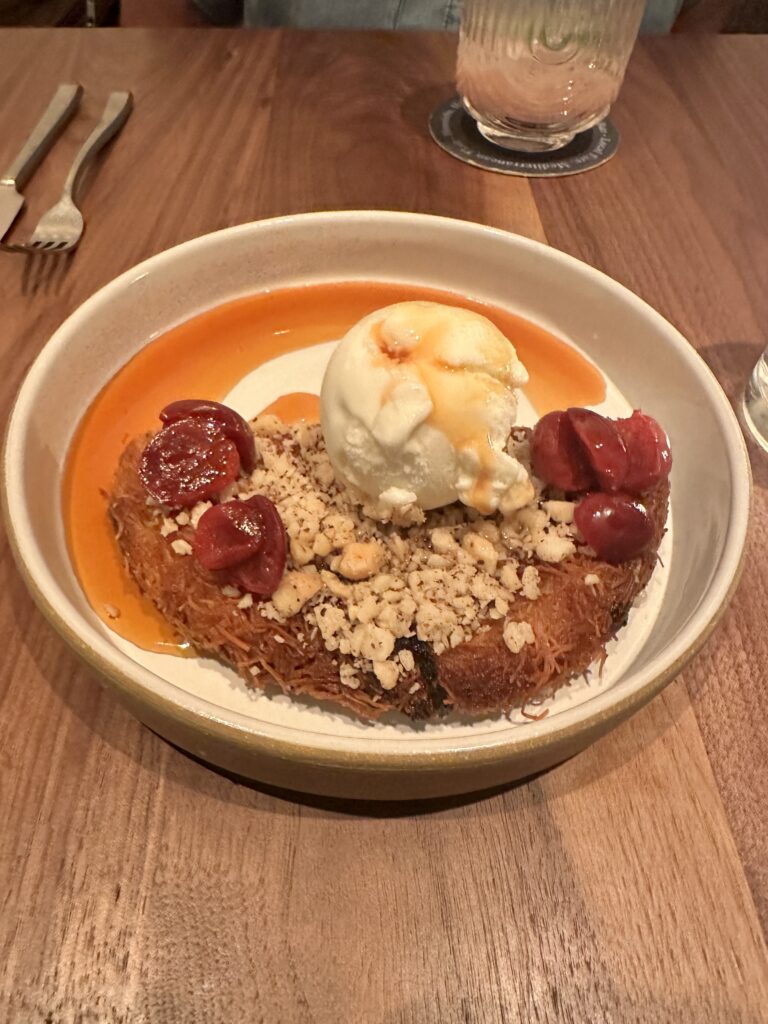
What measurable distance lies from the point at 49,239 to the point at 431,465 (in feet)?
3.60

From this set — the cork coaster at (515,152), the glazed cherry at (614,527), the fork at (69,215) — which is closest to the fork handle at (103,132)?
the fork at (69,215)

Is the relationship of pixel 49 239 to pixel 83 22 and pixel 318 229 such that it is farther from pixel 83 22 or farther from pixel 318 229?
pixel 83 22

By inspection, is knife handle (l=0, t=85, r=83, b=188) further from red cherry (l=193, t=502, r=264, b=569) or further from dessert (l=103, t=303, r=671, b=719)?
red cherry (l=193, t=502, r=264, b=569)

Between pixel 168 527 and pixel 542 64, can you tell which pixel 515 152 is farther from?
pixel 168 527

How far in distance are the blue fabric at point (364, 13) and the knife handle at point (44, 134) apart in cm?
87

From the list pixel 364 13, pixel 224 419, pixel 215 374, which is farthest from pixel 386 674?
pixel 364 13

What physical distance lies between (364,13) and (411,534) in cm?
221

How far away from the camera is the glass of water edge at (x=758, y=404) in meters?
1.35

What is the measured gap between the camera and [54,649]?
1.00 m

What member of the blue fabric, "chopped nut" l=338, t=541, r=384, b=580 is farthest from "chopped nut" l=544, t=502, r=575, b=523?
the blue fabric

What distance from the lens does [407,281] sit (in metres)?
1.45

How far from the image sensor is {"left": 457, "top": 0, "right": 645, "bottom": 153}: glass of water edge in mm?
1691

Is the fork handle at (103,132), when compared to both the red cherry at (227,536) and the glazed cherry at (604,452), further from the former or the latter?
the glazed cherry at (604,452)

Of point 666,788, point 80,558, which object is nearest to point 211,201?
point 80,558
